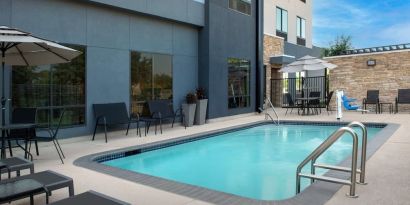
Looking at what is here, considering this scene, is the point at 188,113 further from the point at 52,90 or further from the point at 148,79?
the point at 52,90

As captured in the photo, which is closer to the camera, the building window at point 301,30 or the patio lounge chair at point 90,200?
the patio lounge chair at point 90,200

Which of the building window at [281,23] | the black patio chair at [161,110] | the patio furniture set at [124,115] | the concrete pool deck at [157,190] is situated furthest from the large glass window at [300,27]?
the concrete pool deck at [157,190]

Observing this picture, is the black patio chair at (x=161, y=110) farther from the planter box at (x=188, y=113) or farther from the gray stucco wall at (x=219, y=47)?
the gray stucco wall at (x=219, y=47)

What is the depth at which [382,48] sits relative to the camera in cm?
1631

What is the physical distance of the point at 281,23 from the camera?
21125 millimetres

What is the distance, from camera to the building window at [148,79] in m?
10.1

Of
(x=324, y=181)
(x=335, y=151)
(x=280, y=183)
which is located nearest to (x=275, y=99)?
(x=335, y=151)

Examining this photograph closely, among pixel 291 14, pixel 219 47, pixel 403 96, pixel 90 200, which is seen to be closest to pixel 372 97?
pixel 403 96

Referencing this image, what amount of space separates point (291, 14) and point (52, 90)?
1764cm

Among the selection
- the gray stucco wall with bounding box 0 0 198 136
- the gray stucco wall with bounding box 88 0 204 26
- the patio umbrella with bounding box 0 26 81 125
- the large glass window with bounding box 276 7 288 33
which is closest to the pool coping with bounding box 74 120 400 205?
the patio umbrella with bounding box 0 26 81 125

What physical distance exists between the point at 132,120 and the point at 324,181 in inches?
239

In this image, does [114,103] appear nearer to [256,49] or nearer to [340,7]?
[256,49]

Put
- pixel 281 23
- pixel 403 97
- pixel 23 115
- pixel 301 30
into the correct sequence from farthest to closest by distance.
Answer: pixel 301 30 → pixel 281 23 → pixel 403 97 → pixel 23 115

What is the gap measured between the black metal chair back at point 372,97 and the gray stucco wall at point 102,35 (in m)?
8.46
